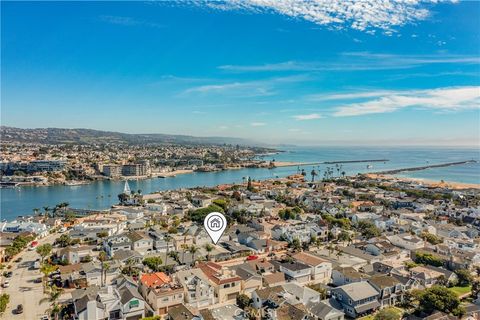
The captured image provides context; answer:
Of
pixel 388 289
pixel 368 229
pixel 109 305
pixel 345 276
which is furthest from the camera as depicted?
pixel 368 229

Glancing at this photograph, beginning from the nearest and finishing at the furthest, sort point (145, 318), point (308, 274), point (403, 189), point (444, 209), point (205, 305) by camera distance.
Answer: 1. point (145, 318)
2. point (205, 305)
3. point (308, 274)
4. point (444, 209)
5. point (403, 189)

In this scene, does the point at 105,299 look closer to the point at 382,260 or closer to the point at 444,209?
the point at 382,260

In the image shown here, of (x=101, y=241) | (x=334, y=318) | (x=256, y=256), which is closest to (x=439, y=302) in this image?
(x=334, y=318)

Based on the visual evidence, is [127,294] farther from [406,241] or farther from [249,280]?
[406,241]

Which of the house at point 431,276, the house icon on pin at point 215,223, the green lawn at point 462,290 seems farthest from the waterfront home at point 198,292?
the green lawn at point 462,290

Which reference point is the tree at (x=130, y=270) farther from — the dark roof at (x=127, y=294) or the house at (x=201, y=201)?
the house at (x=201, y=201)

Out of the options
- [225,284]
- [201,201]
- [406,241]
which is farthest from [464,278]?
[201,201]
